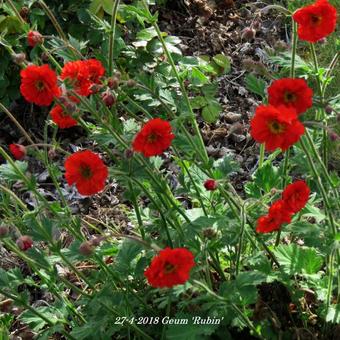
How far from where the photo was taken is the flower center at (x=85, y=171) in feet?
5.42

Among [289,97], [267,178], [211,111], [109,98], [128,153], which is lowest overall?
[211,111]

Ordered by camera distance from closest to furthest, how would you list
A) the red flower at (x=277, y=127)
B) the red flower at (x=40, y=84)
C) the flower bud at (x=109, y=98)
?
the red flower at (x=277, y=127) → the red flower at (x=40, y=84) → the flower bud at (x=109, y=98)

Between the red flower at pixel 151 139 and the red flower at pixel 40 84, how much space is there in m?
0.24

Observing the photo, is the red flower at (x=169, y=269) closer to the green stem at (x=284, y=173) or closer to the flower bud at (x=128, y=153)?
the flower bud at (x=128, y=153)

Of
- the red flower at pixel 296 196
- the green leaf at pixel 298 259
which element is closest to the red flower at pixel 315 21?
the red flower at pixel 296 196

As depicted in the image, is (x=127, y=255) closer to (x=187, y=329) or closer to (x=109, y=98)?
(x=187, y=329)

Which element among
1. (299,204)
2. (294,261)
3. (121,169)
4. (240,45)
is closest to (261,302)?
(294,261)

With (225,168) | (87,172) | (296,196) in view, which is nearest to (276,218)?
(296,196)

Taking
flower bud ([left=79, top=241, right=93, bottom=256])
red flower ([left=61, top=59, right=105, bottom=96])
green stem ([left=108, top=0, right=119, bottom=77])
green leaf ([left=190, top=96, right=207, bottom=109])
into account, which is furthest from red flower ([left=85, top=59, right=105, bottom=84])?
green leaf ([left=190, top=96, right=207, bottom=109])

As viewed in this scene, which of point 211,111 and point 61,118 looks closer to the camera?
point 61,118

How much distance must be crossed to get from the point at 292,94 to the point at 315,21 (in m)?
0.27

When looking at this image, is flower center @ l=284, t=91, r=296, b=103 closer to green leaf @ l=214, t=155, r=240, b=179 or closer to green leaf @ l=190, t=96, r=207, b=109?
green leaf @ l=214, t=155, r=240, b=179

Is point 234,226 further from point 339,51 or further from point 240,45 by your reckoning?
point 240,45

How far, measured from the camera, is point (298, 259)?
1.84 metres
